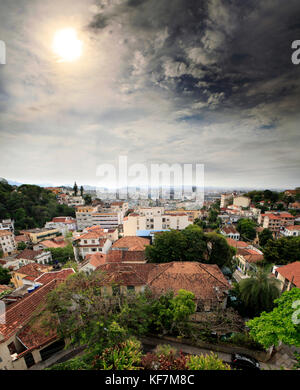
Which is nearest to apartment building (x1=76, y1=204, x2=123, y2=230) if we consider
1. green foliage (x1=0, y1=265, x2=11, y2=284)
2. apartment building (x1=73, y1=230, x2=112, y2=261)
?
apartment building (x1=73, y1=230, x2=112, y2=261)

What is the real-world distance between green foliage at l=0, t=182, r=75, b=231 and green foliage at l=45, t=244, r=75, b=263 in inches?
415

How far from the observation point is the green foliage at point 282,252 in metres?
9.12

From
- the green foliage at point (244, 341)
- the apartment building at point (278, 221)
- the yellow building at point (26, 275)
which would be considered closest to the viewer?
the green foliage at point (244, 341)

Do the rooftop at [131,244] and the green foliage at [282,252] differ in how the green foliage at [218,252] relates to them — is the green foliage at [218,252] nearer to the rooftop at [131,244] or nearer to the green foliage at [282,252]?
the green foliage at [282,252]

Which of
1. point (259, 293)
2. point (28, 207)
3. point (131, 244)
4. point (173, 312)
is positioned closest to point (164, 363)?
point (173, 312)

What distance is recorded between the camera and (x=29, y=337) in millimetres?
3357

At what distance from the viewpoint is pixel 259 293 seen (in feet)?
15.4

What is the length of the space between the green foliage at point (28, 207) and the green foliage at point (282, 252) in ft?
81.4

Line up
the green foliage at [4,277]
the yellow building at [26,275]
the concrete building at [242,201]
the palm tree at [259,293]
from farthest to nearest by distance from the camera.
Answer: the concrete building at [242,201], the green foliage at [4,277], the yellow building at [26,275], the palm tree at [259,293]

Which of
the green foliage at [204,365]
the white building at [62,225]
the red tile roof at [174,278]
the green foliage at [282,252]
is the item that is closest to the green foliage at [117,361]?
the green foliage at [204,365]

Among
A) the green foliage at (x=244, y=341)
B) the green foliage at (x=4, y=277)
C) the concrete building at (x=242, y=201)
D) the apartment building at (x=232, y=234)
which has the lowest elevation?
the green foliage at (x=4, y=277)

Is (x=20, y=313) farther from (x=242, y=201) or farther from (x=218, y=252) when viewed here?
(x=242, y=201)

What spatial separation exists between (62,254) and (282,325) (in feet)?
45.1
